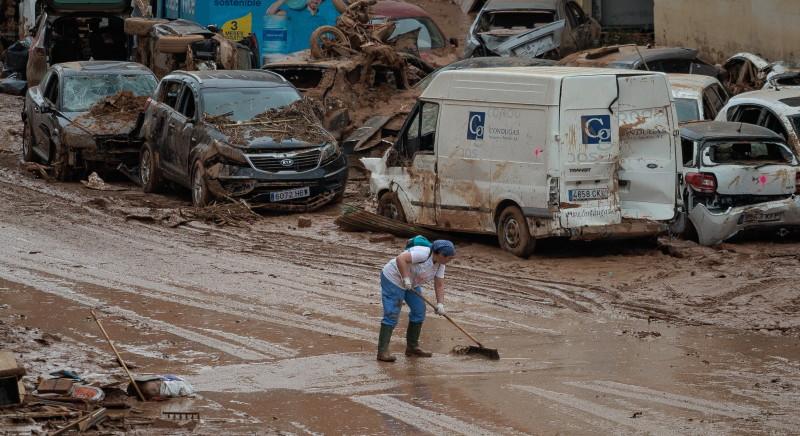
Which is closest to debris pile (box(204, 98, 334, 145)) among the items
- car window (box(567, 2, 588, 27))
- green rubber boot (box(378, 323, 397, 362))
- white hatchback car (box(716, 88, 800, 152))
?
white hatchback car (box(716, 88, 800, 152))

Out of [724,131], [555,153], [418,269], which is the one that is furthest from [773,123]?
[418,269]

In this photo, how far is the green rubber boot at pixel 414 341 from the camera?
1068cm

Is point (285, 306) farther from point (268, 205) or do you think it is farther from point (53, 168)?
point (53, 168)

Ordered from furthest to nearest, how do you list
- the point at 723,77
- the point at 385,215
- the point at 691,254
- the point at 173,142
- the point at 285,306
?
1. the point at 723,77
2. the point at 173,142
3. the point at 385,215
4. the point at 691,254
5. the point at 285,306

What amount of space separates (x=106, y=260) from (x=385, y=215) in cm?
377

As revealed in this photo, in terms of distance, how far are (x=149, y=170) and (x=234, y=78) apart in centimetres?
194

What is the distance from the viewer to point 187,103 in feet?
63.1

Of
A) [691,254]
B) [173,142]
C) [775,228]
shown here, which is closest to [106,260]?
[173,142]

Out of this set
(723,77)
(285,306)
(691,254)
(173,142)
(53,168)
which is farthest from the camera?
(723,77)

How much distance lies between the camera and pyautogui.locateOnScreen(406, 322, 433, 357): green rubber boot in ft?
35.0

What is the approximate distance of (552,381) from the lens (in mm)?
9820

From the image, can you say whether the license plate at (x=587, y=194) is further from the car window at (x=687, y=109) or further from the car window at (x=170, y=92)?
the car window at (x=170, y=92)

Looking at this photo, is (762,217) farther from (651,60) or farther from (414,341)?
(651,60)

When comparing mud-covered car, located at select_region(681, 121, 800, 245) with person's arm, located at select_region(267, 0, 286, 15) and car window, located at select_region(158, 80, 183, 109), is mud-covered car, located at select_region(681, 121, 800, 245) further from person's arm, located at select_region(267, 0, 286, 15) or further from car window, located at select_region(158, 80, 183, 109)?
person's arm, located at select_region(267, 0, 286, 15)
